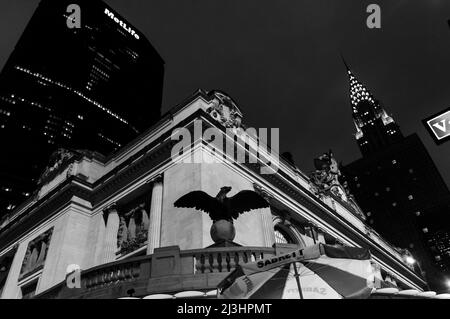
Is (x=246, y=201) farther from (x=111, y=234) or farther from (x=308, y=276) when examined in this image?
(x=111, y=234)

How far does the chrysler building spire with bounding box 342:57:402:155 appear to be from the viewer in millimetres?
134500

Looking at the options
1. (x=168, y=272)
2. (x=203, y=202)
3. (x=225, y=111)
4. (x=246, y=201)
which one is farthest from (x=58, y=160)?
(x=168, y=272)

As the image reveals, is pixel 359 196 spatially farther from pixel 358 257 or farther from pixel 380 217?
pixel 358 257

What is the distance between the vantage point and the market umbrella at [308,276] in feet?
25.4

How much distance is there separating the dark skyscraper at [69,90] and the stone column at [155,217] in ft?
221

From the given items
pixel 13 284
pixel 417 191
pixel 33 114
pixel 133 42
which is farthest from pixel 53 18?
pixel 417 191

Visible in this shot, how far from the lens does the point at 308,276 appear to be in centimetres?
807

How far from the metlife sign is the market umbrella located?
139 inches

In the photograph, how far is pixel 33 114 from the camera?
89.3 metres

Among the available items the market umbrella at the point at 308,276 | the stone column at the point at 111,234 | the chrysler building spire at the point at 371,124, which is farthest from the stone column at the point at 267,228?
the chrysler building spire at the point at 371,124
